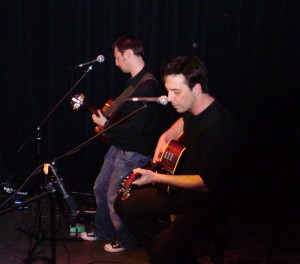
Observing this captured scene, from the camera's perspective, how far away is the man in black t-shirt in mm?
2678

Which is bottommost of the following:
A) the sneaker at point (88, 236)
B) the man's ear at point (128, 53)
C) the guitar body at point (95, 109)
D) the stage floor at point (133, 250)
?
the stage floor at point (133, 250)

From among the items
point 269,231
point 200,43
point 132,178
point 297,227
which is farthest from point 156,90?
point 297,227

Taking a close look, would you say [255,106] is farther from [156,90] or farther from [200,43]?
[156,90]

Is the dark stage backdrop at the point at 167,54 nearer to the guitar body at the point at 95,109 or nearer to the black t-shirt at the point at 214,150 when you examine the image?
the guitar body at the point at 95,109

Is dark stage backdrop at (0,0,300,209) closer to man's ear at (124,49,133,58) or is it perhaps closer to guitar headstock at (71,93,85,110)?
guitar headstock at (71,93,85,110)

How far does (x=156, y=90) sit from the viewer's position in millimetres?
3451

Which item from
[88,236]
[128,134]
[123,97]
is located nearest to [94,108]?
[123,97]

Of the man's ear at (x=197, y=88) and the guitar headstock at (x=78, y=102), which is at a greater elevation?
the man's ear at (x=197, y=88)

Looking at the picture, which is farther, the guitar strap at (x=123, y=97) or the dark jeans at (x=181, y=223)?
the guitar strap at (x=123, y=97)

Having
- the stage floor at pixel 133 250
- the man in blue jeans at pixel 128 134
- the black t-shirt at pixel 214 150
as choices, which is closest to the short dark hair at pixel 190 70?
the black t-shirt at pixel 214 150

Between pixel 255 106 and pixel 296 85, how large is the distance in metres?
0.52

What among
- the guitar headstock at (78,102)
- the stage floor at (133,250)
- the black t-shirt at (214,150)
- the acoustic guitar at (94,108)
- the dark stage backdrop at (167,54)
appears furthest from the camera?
the dark stage backdrop at (167,54)

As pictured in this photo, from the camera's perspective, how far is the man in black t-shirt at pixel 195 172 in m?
2.68

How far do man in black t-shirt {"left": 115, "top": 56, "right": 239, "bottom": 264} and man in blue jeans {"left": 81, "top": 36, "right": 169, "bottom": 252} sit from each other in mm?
516
